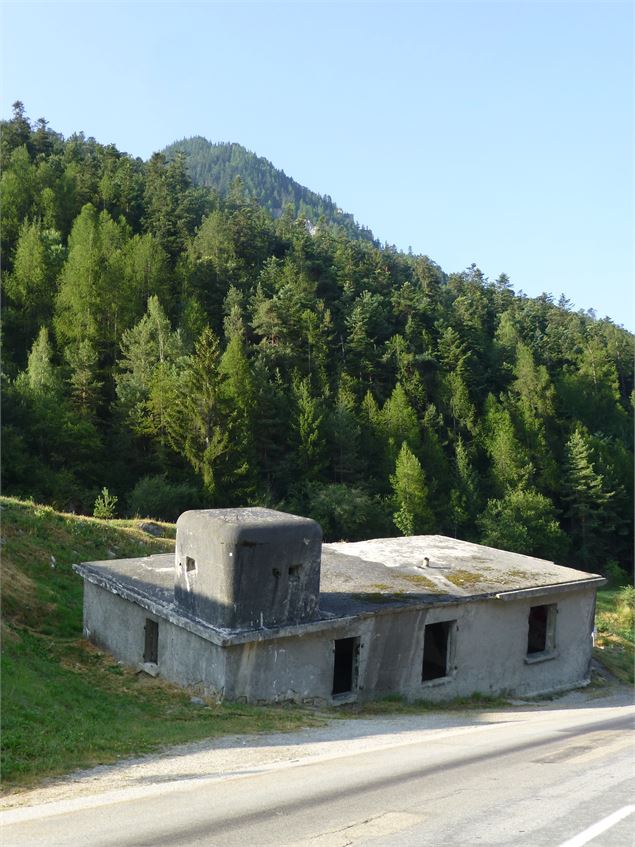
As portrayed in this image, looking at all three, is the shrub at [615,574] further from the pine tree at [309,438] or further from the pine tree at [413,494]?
the pine tree at [309,438]

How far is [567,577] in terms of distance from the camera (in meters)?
20.5

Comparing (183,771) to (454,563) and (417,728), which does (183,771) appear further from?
(454,563)

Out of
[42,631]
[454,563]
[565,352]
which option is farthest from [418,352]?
[42,631]

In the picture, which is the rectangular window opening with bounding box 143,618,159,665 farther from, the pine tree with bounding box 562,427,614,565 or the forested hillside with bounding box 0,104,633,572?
the pine tree with bounding box 562,427,614,565

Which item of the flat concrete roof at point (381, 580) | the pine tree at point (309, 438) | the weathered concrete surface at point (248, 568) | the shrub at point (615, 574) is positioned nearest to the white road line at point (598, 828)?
the flat concrete roof at point (381, 580)

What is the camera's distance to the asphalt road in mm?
6902

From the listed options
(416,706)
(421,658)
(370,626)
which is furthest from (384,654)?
(416,706)

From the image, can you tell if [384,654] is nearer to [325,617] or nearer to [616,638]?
[325,617]

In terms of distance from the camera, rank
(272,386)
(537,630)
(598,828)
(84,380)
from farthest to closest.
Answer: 1. (272,386)
2. (84,380)
3. (537,630)
4. (598,828)

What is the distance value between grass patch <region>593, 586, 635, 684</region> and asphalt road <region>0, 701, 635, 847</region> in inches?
564

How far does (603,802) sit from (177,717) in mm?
8114

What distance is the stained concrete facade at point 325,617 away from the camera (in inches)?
580

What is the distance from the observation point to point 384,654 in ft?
55.1

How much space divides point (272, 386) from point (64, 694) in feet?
173
